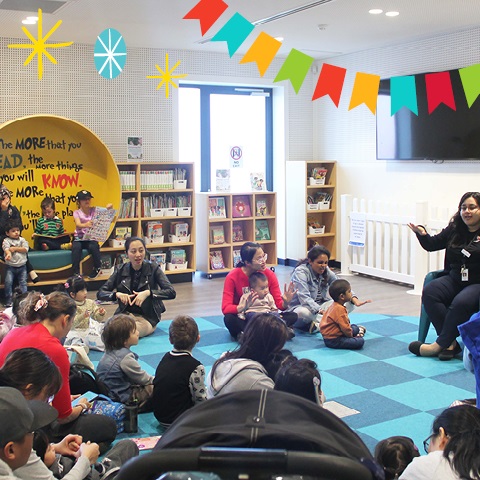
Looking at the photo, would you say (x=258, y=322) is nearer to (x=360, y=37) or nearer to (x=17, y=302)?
(x=17, y=302)

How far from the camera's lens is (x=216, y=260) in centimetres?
908

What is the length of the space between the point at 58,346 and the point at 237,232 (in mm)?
6028

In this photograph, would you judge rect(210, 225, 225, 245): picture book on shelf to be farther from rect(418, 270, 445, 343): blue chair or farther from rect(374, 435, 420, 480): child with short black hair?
rect(374, 435, 420, 480): child with short black hair

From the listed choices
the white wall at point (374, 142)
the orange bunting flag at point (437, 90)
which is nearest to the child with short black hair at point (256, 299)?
the white wall at point (374, 142)

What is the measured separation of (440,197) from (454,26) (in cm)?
182

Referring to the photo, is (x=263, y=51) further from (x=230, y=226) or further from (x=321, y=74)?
(x=230, y=226)

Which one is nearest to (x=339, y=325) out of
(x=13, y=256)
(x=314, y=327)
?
(x=314, y=327)

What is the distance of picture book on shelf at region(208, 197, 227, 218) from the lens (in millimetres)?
9047

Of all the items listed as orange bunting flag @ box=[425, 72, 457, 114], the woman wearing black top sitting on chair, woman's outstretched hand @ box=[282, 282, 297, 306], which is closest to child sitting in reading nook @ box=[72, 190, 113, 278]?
woman's outstretched hand @ box=[282, 282, 297, 306]

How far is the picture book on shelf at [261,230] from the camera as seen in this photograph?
9453 mm

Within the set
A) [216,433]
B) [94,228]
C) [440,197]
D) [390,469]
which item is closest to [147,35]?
[94,228]

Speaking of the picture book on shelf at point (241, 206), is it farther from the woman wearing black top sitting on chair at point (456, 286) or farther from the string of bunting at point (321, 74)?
the woman wearing black top sitting on chair at point (456, 286)

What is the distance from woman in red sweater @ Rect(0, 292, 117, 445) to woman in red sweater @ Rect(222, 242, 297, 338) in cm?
227

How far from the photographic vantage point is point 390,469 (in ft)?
8.70
